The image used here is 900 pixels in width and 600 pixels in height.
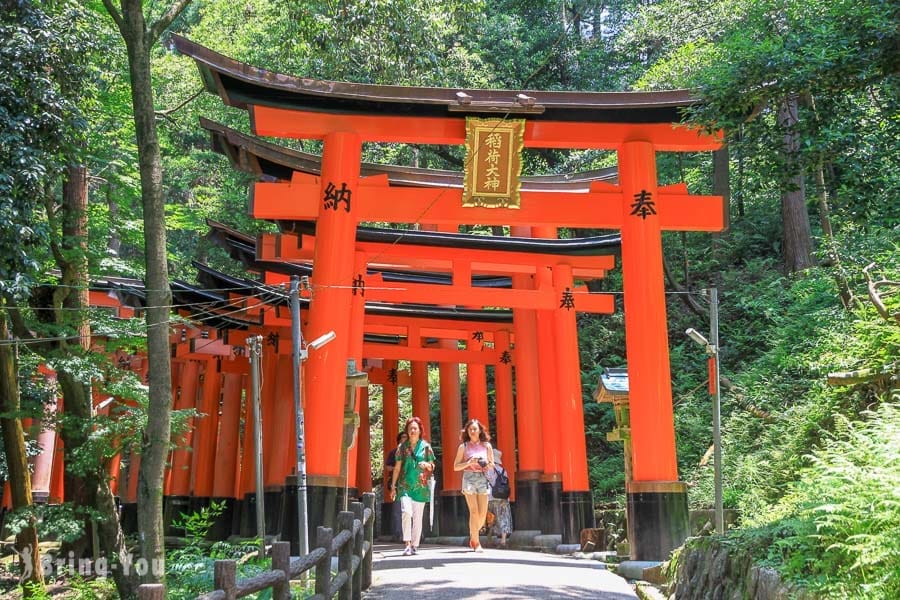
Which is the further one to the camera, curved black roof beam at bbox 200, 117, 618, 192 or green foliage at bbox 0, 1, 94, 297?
curved black roof beam at bbox 200, 117, 618, 192

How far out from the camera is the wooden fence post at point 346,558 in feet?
24.3

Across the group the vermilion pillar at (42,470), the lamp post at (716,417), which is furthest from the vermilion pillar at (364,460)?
the lamp post at (716,417)

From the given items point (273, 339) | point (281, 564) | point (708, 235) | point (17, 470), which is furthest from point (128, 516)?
point (281, 564)

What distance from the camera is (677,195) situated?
12695 mm

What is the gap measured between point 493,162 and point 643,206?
192 centimetres

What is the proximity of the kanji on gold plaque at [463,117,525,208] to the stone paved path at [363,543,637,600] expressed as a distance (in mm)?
4419

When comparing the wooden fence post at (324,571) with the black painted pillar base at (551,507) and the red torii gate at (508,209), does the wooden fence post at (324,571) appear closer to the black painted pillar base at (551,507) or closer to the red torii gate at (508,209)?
the red torii gate at (508,209)

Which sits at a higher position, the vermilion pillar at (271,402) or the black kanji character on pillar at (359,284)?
the black kanji character on pillar at (359,284)

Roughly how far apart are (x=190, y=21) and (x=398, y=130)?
86.5 feet

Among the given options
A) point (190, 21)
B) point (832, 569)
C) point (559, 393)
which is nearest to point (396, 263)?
point (559, 393)

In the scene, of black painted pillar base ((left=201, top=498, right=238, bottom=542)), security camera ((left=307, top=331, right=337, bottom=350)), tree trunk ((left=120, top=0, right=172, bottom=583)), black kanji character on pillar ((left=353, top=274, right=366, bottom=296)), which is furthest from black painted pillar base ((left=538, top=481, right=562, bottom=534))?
tree trunk ((left=120, top=0, right=172, bottom=583))

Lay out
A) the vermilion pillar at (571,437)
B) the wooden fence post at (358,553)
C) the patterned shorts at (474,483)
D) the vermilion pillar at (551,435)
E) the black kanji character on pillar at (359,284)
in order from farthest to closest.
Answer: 1. the vermilion pillar at (551,435)
2. the vermilion pillar at (571,437)
3. the black kanji character on pillar at (359,284)
4. the patterned shorts at (474,483)
5. the wooden fence post at (358,553)

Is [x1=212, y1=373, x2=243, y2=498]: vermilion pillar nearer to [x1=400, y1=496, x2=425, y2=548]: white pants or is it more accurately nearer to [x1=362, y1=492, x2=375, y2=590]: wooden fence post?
[x1=400, y1=496, x2=425, y2=548]: white pants

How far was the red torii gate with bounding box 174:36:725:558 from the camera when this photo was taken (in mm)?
11422
